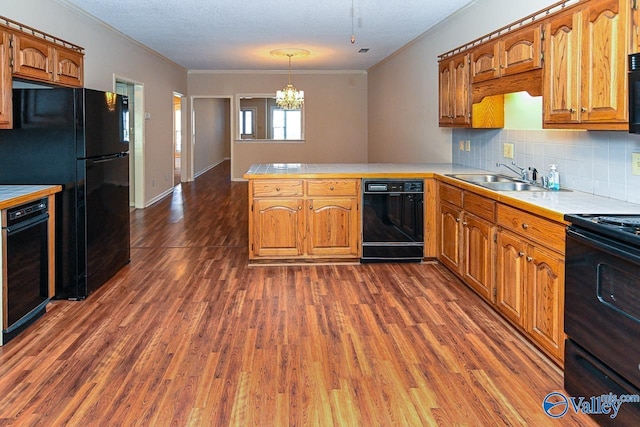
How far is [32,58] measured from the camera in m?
3.86

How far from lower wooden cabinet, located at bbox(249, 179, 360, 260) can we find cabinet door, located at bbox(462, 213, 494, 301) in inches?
45.7

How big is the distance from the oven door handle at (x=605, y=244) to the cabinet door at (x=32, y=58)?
336 cm

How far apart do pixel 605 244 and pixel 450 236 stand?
250cm

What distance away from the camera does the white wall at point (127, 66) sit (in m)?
5.20

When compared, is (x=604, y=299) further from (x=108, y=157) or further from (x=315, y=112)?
(x=315, y=112)

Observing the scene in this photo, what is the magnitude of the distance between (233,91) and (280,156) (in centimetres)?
168

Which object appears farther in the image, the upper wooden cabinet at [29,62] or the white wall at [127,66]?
the white wall at [127,66]

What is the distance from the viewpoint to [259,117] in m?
12.7

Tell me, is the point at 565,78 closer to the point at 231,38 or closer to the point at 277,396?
the point at 277,396

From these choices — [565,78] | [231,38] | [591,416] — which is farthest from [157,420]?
[231,38]

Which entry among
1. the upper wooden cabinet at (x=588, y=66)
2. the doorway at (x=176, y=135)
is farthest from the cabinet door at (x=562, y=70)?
the doorway at (x=176, y=135)

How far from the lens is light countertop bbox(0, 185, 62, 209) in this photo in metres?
3.24

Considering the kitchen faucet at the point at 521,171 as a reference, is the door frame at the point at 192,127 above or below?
above

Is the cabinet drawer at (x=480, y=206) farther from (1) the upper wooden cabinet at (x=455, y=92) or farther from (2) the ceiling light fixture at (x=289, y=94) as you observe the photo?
(2) the ceiling light fixture at (x=289, y=94)
